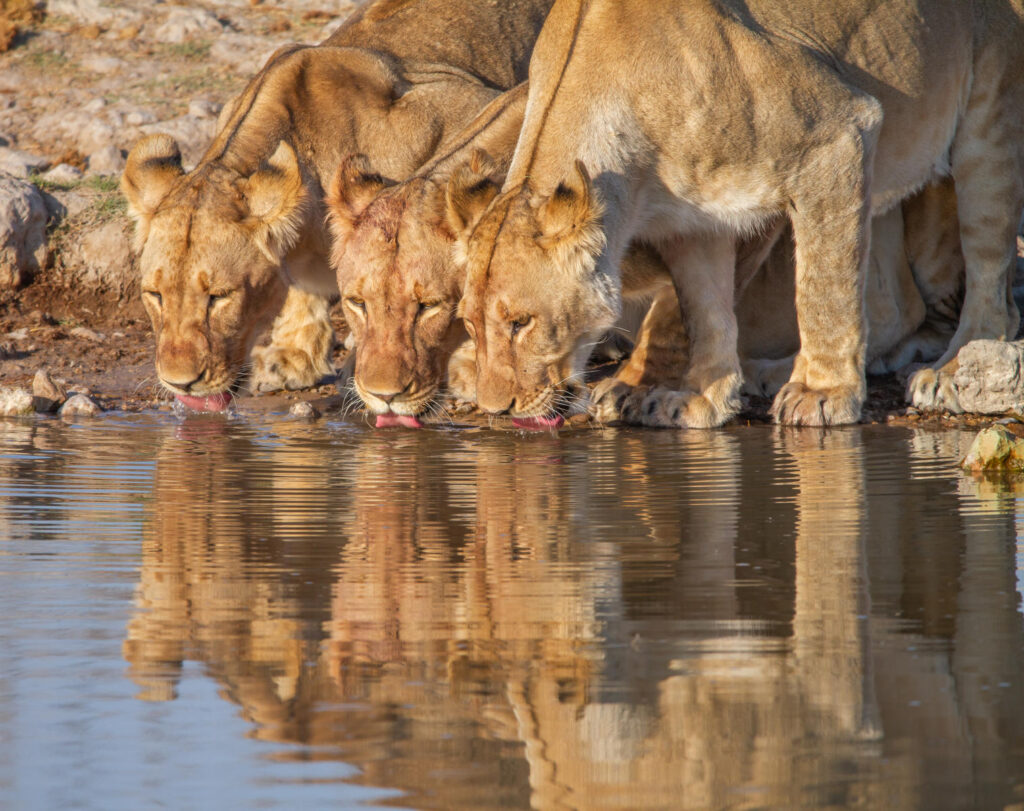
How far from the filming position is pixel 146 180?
21.7 feet

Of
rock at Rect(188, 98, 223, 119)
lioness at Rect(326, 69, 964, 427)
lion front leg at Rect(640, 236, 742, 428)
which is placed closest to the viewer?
lioness at Rect(326, 69, 964, 427)

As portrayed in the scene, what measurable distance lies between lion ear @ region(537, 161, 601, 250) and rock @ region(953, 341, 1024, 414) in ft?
5.79

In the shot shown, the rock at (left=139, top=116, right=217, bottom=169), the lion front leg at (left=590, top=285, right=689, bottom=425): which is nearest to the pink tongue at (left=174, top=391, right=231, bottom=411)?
the lion front leg at (left=590, top=285, right=689, bottom=425)

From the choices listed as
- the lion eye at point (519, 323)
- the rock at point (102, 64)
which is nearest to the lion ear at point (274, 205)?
the lion eye at point (519, 323)

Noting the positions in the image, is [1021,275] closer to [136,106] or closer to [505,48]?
[505,48]

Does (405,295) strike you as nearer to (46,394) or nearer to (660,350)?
(660,350)

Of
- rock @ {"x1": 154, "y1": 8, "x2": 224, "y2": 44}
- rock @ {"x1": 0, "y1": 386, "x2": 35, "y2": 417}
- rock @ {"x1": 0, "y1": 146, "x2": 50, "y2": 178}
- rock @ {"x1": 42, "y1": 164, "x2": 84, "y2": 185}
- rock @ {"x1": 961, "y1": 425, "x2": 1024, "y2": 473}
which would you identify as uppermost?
rock @ {"x1": 154, "y1": 8, "x2": 224, "y2": 44}

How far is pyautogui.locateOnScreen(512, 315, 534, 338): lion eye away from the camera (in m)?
5.50

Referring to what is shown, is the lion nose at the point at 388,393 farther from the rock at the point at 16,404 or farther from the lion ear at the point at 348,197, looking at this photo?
the rock at the point at 16,404

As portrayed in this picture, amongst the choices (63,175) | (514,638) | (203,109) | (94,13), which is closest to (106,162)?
(63,175)

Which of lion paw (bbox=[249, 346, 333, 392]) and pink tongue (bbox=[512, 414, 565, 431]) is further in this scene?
lion paw (bbox=[249, 346, 333, 392])

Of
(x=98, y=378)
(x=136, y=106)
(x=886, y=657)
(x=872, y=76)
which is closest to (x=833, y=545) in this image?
(x=886, y=657)

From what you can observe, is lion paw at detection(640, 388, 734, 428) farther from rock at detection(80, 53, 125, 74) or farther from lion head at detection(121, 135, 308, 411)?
rock at detection(80, 53, 125, 74)

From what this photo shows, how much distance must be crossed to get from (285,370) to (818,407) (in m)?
2.58
